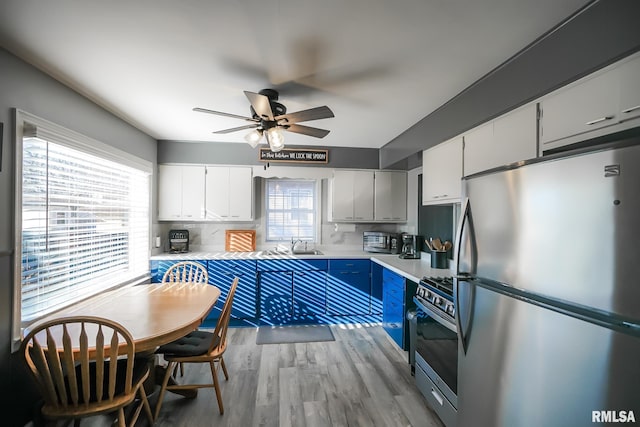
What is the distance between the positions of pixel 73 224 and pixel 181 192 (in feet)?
5.28

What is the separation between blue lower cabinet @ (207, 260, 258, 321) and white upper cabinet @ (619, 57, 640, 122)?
11.5 ft

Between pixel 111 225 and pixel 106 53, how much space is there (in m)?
1.89

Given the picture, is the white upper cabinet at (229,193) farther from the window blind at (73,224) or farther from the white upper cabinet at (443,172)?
the white upper cabinet at (443,172)

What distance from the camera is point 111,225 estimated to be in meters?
3.03

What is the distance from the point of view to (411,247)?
12.9 feet

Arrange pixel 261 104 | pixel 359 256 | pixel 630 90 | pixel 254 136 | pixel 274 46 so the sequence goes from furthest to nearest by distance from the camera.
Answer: pixel 359 256 < pixel 254 136 < pixel 261 104 < pixel 274 46 < pixel 630 90

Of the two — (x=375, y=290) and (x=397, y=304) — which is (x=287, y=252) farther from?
(x=397, y=304)

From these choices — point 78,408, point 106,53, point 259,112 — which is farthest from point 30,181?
point 259,112

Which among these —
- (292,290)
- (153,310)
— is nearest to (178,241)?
(292,290)

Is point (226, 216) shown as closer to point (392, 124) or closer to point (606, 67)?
point (392, 124)

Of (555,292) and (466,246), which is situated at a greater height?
(466,246)

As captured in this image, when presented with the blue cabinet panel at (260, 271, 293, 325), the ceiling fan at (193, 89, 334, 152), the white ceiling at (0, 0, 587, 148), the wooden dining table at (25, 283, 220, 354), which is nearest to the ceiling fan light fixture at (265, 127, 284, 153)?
the ceiling fan at (193, 89, 334, 152)

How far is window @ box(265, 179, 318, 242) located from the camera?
4418mm

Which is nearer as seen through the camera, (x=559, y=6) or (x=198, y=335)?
(x=559, y=6)
